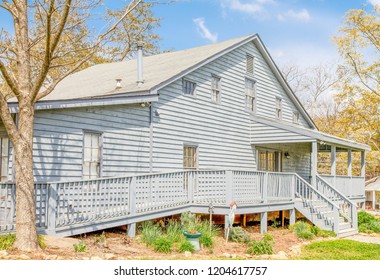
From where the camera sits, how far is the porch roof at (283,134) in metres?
17.6

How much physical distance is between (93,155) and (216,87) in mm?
7145

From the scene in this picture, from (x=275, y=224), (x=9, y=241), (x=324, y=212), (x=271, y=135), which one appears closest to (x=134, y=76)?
(x=271, y=135)

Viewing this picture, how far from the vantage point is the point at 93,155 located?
13570 mm

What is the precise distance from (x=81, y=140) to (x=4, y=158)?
2.11 m

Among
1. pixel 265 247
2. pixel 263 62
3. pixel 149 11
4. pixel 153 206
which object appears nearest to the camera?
pixel 265 247

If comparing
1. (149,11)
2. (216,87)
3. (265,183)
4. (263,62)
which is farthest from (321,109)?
(265,183)

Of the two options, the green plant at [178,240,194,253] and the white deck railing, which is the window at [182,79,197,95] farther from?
the green plant at [178,240,194,253]

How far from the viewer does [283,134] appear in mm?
18766

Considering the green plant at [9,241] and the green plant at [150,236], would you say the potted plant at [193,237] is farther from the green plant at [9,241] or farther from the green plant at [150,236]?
the green plant at [9,241]

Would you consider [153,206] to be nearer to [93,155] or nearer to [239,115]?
[93,155]

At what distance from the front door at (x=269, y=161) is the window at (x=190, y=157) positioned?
5.06 m

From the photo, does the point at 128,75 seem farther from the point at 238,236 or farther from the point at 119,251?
the point at 119,251

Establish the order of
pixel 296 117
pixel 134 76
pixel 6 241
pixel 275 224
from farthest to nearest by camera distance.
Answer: pixel 296 117
pixel 134 76
pixel 275 224
pixel 6 241

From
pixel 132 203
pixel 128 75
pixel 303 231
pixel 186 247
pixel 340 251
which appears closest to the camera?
pixel 186 247
